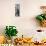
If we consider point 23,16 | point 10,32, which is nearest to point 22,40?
point 10,32

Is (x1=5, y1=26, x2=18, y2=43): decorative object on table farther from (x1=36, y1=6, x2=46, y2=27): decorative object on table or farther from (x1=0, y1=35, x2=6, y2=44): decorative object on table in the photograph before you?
(x1=36, y1=6, x2=46, y2=27): decorative object on table

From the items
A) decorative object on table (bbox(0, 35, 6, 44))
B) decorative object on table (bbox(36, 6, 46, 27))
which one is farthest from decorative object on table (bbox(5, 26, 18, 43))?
decorative object on table (bbox(36, 6, 46, 27))

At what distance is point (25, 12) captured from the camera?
3234mm

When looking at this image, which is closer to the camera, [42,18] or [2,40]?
[2,40]

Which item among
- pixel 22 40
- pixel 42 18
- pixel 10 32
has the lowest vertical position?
pixel 22 40

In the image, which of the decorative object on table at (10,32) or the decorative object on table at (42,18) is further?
the decorative object on table at (42,18)

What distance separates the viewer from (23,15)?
3.23 meters

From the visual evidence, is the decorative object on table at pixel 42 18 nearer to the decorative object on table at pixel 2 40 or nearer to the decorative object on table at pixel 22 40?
the decorative object on table at pixel 22 40

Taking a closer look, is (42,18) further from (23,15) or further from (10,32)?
(10,32)

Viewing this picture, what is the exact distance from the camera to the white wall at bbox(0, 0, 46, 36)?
3.21 metres

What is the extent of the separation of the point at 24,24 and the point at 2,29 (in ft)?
1.23

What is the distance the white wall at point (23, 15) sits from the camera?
3209mm

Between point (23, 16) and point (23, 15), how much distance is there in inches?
0.7

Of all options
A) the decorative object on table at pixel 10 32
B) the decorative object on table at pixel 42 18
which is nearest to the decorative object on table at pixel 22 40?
the decorative object on table at pixel 10 32
